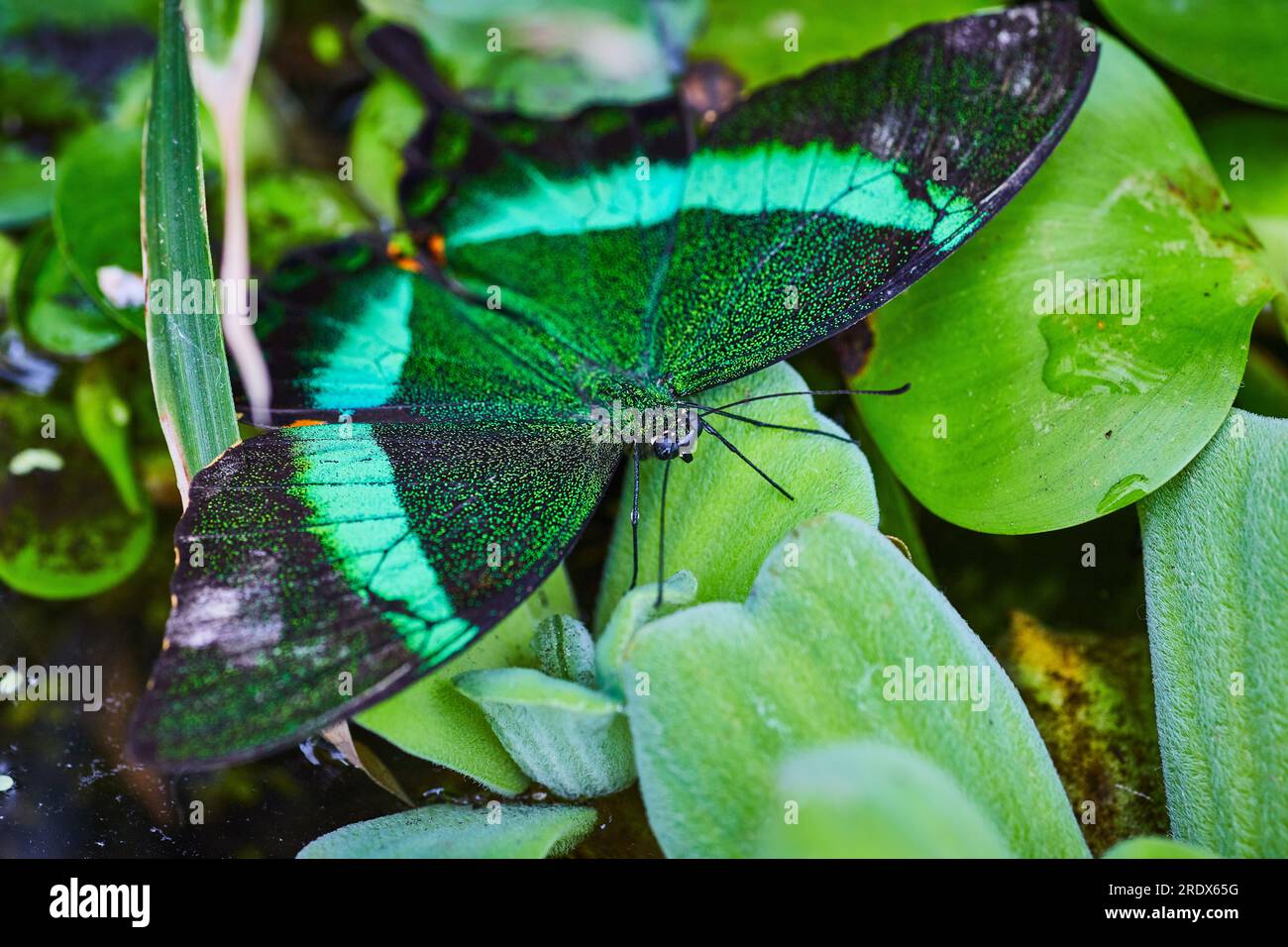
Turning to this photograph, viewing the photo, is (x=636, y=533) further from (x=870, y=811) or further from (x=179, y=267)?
(x=179, y=267)

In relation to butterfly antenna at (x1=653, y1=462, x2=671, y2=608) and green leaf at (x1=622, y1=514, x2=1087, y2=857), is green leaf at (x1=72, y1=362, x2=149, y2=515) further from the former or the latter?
green leaf at (x1=622, y1=514, x2=1087, y2=857)

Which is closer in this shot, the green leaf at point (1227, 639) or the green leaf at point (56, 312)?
the green leaf at point (1227, 639)

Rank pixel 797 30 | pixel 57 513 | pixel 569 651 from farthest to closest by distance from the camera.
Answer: pixel 797 30, pixel 57 513, pixel 569 651

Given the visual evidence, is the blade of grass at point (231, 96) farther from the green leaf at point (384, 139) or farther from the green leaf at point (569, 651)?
the green leaf at point (569, 651)

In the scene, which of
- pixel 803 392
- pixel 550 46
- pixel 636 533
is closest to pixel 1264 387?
pixel 803 392

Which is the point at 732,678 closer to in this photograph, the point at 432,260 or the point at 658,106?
the point at 432,260

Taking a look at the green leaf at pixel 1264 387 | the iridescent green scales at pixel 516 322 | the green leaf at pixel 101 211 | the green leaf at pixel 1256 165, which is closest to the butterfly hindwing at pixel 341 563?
the iridescent green scales at pixel 516 322

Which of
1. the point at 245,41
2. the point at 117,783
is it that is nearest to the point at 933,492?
the point at 117,783

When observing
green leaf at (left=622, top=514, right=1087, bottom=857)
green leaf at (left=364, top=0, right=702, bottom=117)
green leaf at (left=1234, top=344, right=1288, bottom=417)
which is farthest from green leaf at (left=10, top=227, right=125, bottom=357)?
green leaf at (left=1234, top=344, right=1288, bottom=417)
